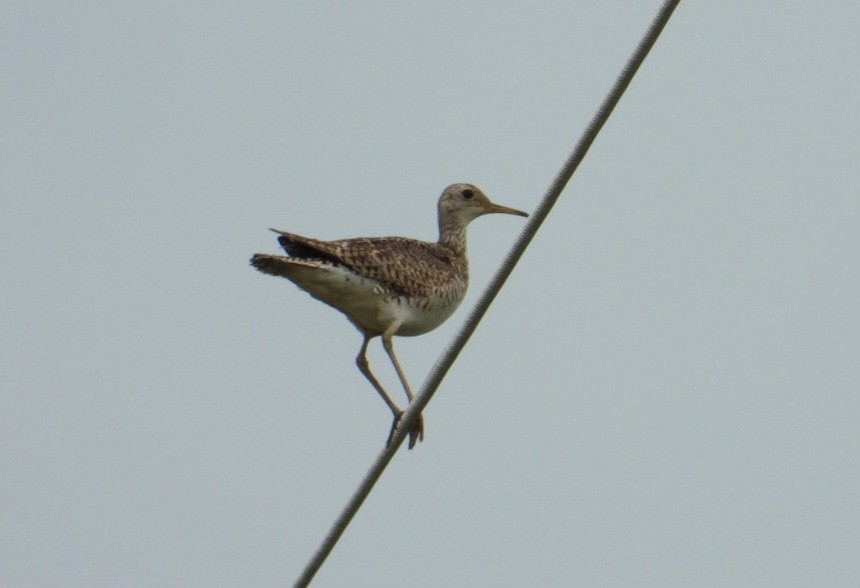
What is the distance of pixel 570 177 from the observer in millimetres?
7738

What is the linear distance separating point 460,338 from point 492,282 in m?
0.42

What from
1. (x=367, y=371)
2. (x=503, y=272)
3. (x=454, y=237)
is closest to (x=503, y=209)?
(x=454, y=237)

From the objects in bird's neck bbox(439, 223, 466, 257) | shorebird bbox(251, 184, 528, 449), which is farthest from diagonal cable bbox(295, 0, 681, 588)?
bird's neck bbox(439, 223, 466, 257)

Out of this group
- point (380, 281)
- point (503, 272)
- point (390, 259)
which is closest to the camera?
point (503, 272)

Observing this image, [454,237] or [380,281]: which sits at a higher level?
[454,237]

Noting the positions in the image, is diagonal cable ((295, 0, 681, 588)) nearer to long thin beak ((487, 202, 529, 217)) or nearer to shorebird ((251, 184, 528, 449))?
shorebird ((251, 184, 528, 449))

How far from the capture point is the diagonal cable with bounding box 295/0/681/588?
7.36m

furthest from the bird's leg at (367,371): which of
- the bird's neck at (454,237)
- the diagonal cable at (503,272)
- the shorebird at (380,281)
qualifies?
the diagonal cable at (503,272)

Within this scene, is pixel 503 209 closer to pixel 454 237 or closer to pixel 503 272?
pixel 454 237

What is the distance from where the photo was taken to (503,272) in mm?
7984

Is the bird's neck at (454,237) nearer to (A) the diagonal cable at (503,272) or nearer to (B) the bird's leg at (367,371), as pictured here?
(B) the bird's leg at (367,371)

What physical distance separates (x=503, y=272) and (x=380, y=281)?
15.9 ft

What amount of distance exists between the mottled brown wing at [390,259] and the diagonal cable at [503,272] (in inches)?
134

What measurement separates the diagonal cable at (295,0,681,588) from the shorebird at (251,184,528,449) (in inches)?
125
